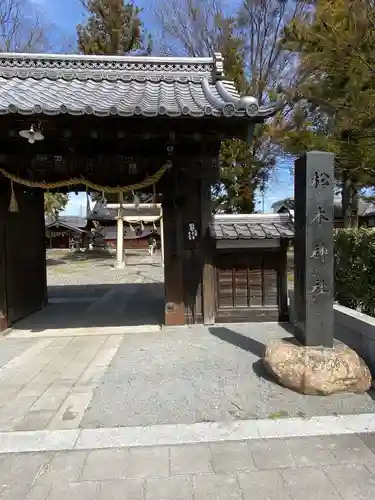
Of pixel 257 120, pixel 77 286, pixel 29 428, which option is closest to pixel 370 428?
pixel 29 428

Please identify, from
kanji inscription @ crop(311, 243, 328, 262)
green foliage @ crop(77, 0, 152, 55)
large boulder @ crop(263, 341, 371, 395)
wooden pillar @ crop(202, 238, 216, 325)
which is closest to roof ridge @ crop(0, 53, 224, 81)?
wooden pillar @ crop(202, 238, 216, 325)

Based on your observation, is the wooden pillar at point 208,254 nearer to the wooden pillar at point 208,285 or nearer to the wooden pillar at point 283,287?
the wooden pillar at point 208,285

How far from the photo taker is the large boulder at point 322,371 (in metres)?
4.05

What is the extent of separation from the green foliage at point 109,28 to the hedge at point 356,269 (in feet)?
57.7

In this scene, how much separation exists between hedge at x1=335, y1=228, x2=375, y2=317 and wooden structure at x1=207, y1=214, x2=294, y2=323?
40.8 inches

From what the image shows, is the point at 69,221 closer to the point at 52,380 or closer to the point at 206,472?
the point at 52,380

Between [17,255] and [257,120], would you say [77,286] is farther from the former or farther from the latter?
[257,120]

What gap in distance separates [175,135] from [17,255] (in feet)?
14.2

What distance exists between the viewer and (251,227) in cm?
718

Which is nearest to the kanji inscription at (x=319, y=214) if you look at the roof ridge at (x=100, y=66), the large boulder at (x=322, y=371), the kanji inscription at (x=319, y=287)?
the kanji inscription at (x=319, y=287)

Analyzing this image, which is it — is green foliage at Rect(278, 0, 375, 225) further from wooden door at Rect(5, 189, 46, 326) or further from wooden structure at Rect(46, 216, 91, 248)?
wooden structure at Rect(46, 216, 91, 248)

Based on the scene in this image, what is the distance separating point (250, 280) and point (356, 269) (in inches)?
74.8

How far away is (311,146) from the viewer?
8570mm

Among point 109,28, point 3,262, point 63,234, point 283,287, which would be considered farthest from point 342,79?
point 63,234
